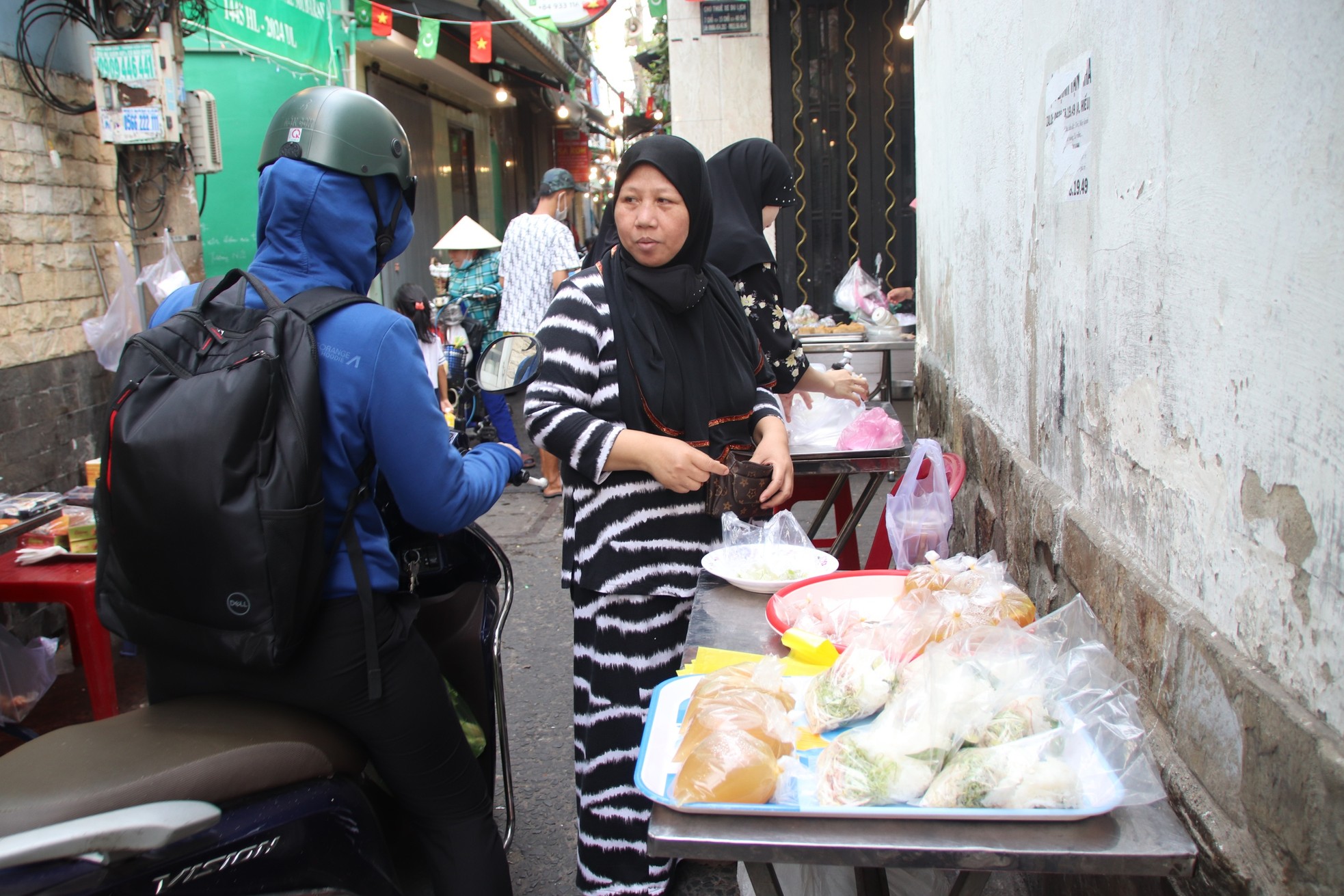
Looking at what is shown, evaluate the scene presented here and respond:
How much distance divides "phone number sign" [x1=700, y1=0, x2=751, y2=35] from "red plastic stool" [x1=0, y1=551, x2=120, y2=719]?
5879 millimetres

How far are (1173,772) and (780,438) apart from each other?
1254 millimetres

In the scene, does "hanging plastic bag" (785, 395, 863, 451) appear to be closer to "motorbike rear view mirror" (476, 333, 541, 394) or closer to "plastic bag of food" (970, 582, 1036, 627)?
"motorbike rear view mirror" (476, 333, 541, 394)

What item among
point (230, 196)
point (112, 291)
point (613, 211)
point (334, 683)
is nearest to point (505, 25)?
point (230, 196)

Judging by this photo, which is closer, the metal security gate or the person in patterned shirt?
the person in patterned shirt

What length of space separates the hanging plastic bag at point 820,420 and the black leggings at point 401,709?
1647 mm

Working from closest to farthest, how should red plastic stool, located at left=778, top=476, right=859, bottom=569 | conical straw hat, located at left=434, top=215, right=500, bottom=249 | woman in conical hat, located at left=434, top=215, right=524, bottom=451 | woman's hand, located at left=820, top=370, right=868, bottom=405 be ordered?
woman's hand, located at left=820, top=370, right=868, bottom=405
red plastic stool, located at left=778, top=476, right=859, bottom=569
woman in conical hat, located at left=434, top=215, right=524, bottom=451
conical straw hat, located at left=434, top=215, right=500, bottom=249

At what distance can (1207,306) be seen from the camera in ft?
4.53

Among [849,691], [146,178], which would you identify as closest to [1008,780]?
[849,691]

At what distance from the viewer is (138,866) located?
1.45 meters

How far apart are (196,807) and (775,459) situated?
4.82 ft

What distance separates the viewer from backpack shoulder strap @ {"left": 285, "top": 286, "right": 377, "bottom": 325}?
1.77 m

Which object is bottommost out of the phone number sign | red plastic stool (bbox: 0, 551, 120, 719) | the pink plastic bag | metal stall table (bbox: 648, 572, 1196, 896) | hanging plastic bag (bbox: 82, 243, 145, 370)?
red plastic stool (bbox: 0, 551, 120, 719)

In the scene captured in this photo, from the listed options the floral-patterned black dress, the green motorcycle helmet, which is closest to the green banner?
the floral-patterned black dress

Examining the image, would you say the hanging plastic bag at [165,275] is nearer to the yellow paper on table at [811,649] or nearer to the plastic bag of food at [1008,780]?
the yellow paper on table at [811,649]
